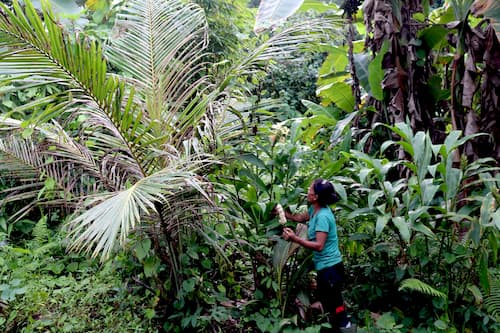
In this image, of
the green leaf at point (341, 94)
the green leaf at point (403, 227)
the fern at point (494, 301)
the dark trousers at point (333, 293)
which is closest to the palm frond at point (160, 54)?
the dark trousers at point (333, 293)

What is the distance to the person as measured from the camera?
282 cm

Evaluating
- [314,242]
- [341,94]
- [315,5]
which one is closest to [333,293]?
[314,242]

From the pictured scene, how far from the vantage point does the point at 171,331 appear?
2926 millimetres

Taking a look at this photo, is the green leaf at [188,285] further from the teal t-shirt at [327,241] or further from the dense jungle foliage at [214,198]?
the teal t-shirt at [327,241]

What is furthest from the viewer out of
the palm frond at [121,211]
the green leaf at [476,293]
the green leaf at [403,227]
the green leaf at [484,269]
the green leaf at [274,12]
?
the green leaf at [274,12]

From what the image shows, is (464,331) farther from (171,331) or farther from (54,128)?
(54,128)

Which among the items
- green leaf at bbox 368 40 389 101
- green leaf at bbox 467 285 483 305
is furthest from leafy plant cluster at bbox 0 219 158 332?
green leaf at bbox 368 40 389 101

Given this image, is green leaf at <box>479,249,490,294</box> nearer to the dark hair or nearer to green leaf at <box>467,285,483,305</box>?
green leaf at <box>467,285,483,305</box>

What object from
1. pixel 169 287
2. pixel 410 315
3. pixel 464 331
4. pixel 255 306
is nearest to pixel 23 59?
pixel 169 287

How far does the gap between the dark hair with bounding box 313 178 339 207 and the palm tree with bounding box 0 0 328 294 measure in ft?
2.13

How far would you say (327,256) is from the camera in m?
2.87

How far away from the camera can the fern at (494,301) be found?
9.43 ft

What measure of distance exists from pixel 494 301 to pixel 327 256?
3.61 feet

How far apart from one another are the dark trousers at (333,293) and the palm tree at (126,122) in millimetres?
834
